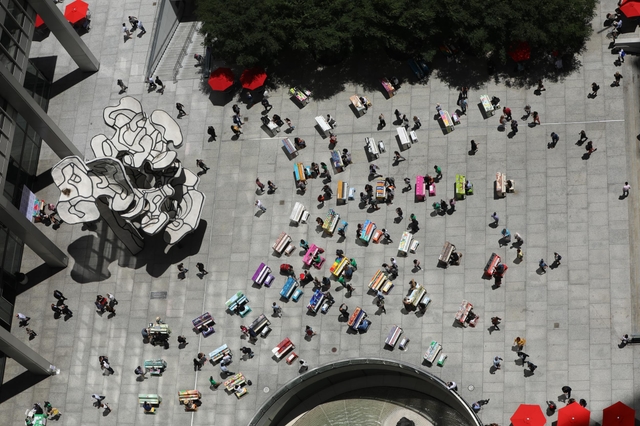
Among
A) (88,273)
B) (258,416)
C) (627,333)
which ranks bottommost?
(258,416)

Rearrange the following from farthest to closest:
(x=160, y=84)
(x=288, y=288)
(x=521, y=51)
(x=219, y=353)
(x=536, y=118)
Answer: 1. (x=160, y=84)
2. (x=521, y=51)
3. (x=536, y=118)
4. (x=288, y=288)
5. (x=219, y=353)

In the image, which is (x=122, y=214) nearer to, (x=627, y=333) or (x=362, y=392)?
(x=362, y=392)

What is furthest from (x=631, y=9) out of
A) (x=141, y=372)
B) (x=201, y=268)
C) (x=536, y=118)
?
(x=141, y=372)

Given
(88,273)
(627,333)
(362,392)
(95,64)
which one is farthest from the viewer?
(95,64)

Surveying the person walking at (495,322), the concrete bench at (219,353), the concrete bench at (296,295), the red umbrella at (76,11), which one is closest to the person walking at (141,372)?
the concrete bench at (219,353)

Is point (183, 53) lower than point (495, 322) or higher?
higher

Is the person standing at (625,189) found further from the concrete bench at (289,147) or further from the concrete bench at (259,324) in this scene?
the concrete bench at (259,324)

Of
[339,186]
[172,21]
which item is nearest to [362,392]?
[339,186]

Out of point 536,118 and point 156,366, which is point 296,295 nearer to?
point 156,366
